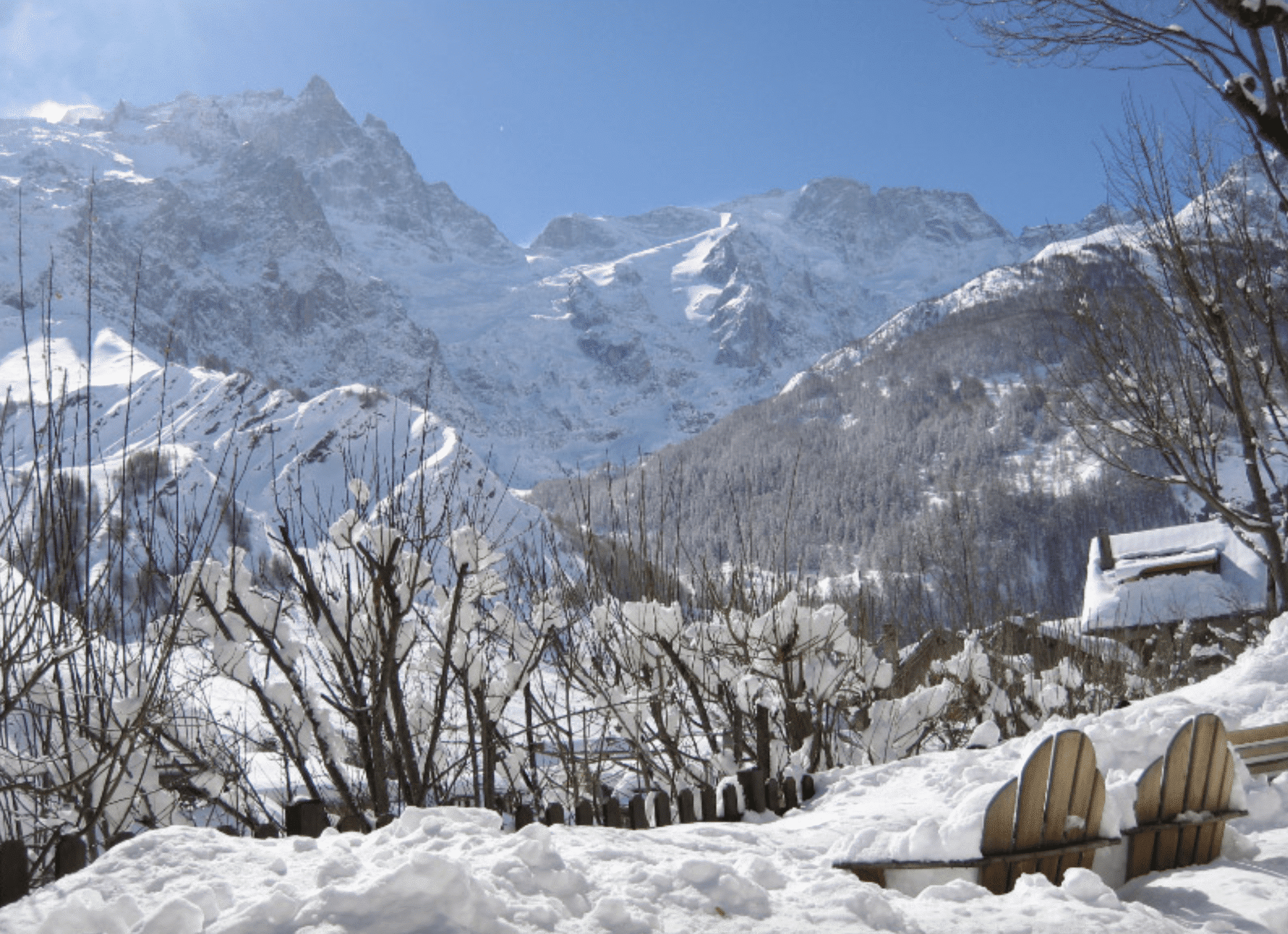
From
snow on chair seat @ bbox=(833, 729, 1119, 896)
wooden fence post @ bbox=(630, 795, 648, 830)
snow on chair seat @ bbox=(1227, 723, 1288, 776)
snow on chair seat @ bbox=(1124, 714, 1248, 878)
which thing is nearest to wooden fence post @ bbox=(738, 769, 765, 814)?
wooden fence post @ bbox=(630, 795, 648, 830)

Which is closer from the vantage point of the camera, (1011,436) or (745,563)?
(745,563)

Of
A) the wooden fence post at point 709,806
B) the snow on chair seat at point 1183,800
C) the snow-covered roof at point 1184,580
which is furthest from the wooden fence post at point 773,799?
the snow-covered roof at point 1184,580

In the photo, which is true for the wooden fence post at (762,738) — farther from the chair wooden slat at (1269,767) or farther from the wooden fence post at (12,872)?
the wooden fence post at (12,872)

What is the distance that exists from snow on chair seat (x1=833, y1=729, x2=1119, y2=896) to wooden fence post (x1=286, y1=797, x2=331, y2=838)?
1.83 m

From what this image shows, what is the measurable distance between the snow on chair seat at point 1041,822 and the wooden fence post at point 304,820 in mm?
1830

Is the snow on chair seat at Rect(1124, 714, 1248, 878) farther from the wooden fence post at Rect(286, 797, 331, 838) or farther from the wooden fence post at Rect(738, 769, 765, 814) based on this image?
the wooden fence post at Rect(286, 797, 331, 838)

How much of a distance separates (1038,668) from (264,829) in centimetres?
1095

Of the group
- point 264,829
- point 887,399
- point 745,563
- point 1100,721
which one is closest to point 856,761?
point 745,563

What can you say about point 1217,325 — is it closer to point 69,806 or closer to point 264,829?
point 264,829

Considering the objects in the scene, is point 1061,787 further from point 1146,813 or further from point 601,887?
point 601,887

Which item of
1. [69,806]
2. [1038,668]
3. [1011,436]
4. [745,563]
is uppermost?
[1011,436]

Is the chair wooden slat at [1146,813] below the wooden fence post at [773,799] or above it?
above

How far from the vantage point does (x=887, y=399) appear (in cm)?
15638

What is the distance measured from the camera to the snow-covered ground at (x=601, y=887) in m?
2.05
